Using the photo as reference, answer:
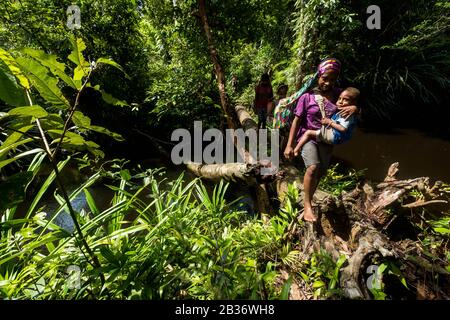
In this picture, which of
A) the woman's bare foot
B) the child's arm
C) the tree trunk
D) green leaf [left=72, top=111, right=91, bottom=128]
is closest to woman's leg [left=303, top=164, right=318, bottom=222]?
the woman's bare foot

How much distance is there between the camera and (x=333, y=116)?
2.17 meters

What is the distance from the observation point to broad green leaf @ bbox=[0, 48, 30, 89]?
0.83 meters

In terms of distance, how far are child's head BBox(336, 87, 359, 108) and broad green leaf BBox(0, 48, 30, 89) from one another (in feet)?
6.95

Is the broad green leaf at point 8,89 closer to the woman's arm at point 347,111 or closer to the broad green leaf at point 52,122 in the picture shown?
the broad green leaf at point 52,122

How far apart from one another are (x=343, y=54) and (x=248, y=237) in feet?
22.7

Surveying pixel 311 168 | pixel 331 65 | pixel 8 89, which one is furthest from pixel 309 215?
pixel 8 89

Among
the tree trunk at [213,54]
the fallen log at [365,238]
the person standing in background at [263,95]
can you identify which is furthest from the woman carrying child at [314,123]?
the person standing in background at [263,95]

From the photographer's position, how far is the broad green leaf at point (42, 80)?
2.92 feet

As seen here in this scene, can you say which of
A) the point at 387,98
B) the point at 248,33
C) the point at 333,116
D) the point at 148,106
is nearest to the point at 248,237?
the point at 333,116

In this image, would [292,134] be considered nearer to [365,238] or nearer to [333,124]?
[333,124]

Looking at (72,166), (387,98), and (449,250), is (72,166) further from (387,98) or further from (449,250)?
(387,98)

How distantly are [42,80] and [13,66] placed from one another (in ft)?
0.34

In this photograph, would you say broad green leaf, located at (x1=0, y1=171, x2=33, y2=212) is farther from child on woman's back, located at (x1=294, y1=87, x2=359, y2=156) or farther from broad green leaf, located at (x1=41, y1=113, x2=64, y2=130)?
child on woman's back, located at (x1=294, y1=87, x2=359, y2=156)

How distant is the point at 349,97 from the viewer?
2059mm
